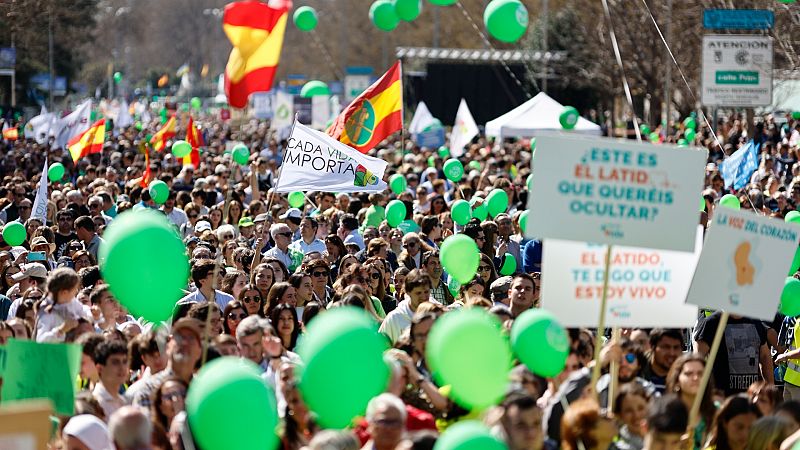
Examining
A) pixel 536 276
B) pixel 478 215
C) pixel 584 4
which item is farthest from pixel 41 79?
pixel 536 276

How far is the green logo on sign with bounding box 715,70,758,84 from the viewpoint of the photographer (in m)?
22.8

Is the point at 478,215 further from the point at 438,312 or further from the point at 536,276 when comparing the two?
the point at 438,312

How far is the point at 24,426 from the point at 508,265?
8.09 m

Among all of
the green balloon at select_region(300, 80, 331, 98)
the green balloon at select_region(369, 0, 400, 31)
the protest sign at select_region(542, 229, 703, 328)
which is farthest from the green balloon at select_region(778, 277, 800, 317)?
the green balloon at select_region(300, 80, 331, 98)

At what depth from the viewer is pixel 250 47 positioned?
886 centimetres

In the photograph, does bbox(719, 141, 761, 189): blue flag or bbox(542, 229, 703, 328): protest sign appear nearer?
bbox(542, 229, 703, 328): protest sign

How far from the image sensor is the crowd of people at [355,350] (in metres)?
5.97

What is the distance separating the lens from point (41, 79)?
186 ft

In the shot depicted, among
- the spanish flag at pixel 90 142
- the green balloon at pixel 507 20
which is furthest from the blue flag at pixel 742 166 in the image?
the spanish flag at pixel 90 142

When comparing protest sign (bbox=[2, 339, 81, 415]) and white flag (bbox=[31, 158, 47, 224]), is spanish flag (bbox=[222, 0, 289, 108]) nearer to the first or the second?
protest sign (bbox=[2, 339, 81, 415])

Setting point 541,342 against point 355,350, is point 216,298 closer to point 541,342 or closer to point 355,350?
point 541,342

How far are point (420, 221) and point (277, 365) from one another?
6879 millimetres

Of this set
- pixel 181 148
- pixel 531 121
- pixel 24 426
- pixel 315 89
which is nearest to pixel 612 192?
pixel 24 426

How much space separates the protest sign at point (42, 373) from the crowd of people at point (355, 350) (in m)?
0.18
